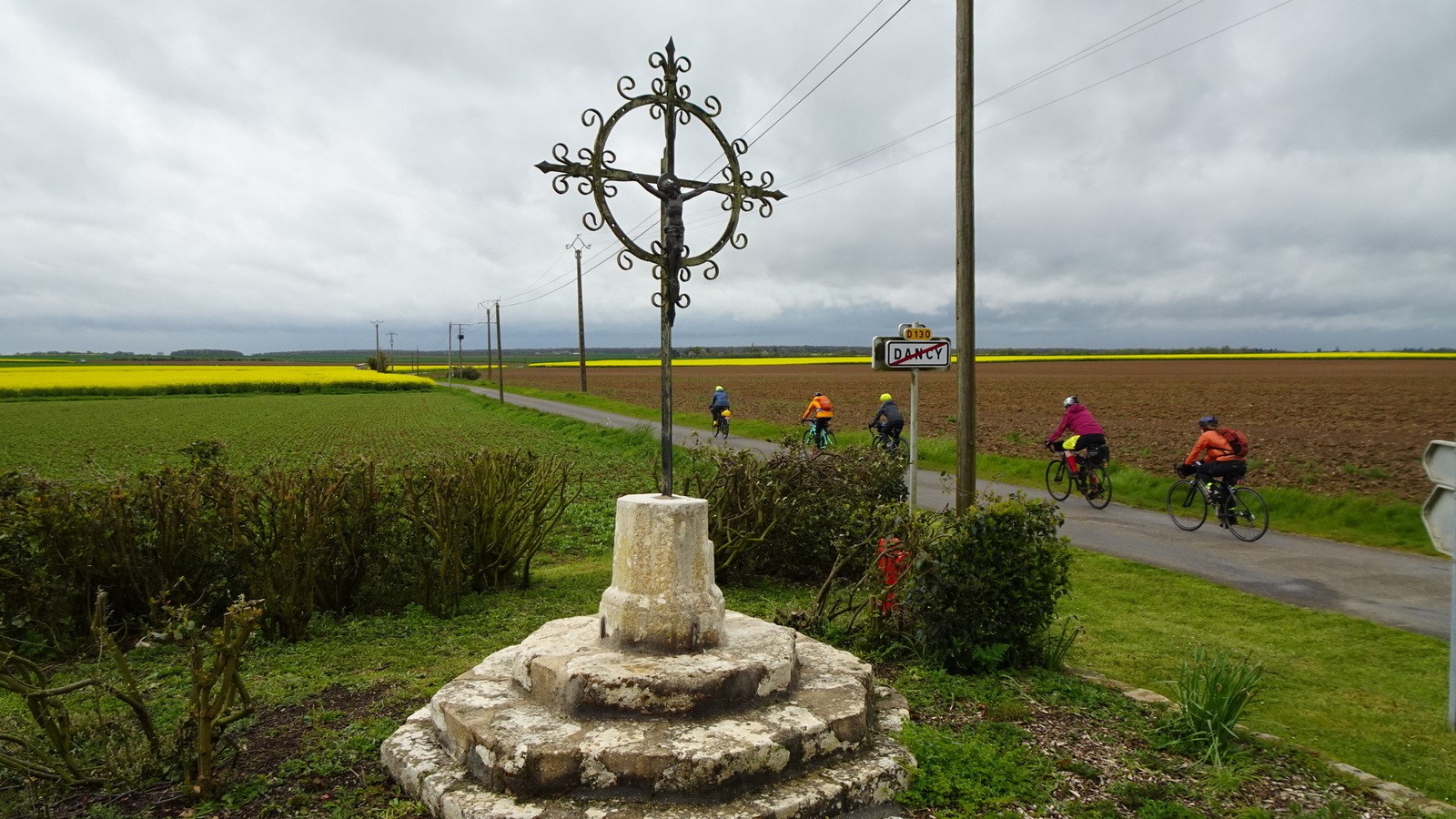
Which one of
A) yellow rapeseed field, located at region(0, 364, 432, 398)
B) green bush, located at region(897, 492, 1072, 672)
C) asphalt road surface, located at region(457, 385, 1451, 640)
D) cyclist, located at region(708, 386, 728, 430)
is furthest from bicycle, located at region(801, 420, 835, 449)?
yellow rapeseed field, located at region(0, 364, 432, 398)

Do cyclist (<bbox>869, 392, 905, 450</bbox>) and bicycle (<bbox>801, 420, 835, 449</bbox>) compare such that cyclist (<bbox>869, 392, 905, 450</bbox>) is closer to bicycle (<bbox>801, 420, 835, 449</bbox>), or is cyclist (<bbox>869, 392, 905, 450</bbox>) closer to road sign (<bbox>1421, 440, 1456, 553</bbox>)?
bicycle (<bbox>801, 420, 835, 449</bbox>)

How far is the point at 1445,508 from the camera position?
4875 mm

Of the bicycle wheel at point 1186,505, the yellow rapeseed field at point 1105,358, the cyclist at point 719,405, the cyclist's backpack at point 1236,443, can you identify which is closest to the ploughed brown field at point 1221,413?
the bicycle wheel at point 1186,505

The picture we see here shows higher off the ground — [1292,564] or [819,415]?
[819,415]

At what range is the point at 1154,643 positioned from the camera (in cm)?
667

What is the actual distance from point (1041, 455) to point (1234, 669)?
15973 millimetres

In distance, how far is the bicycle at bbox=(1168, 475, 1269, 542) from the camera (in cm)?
1153

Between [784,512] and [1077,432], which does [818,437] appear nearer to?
[1077,432]

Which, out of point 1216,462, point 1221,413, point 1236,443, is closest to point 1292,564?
point 1216,462

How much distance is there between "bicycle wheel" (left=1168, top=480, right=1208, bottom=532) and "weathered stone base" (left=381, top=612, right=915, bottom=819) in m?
9.29

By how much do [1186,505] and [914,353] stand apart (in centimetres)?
654

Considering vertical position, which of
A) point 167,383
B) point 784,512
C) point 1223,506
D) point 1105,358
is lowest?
point 1223,506

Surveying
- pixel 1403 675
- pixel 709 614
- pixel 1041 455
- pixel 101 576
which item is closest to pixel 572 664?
pixel 709 614

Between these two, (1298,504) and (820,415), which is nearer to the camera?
(1298,504)
